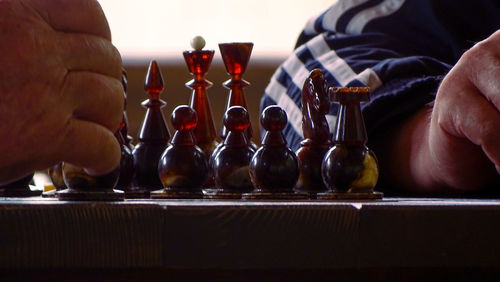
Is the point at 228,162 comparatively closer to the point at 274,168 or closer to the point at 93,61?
the point at 274,168

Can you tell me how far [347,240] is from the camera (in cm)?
71

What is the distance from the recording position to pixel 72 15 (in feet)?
2.71

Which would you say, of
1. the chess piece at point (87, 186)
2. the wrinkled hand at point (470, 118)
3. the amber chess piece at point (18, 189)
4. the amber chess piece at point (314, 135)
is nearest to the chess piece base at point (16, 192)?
the amber chess piece at point (18, 189)

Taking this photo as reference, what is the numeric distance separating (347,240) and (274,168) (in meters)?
0.29

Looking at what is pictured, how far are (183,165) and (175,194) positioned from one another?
37 mm

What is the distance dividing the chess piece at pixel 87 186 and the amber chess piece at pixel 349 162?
0.24 meters

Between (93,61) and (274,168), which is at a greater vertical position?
(93,61)

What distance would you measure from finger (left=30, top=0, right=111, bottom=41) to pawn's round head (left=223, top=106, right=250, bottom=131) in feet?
0.81

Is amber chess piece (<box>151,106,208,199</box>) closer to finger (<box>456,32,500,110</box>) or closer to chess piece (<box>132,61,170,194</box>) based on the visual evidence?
chess piece (<box>132,61,170,194</box>)

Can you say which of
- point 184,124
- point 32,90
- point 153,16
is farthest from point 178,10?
point 32,90

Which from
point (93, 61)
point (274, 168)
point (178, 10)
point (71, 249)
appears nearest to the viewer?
point (71, 249)

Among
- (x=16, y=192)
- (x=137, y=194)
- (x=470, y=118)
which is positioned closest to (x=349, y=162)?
(x=470, y=118)

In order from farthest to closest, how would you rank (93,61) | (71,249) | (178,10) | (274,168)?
(178,10), (274,168), (93,61), (71,249)

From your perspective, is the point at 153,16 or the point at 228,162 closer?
the point at 228,162
